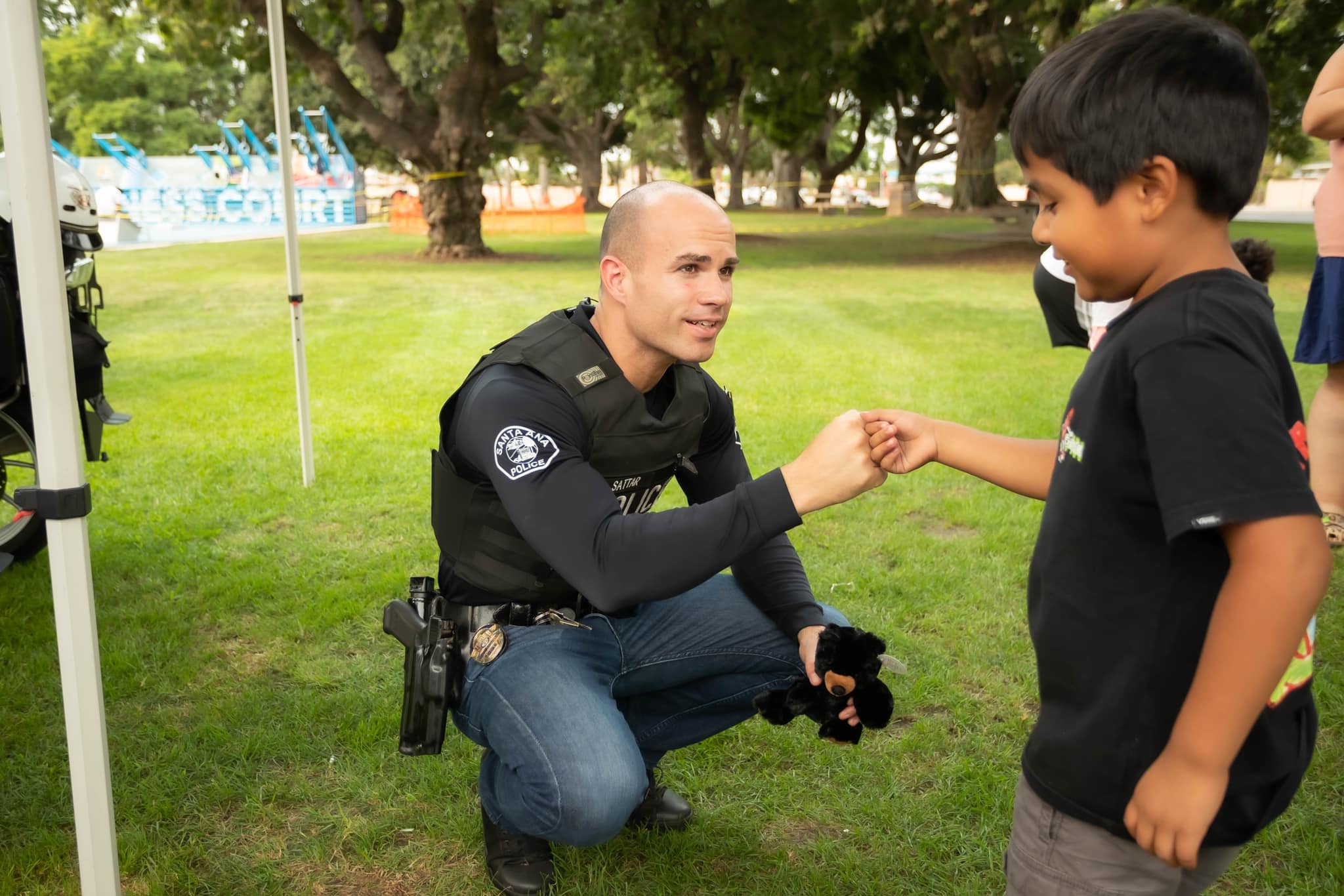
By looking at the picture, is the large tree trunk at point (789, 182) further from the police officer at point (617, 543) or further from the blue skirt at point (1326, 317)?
the police officer at point (617, 543)

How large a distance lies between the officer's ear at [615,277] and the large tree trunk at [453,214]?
65.1 ft

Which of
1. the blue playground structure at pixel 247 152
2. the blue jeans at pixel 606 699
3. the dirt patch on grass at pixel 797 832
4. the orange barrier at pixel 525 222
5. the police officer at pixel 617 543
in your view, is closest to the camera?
the police officer at pixel 617 543

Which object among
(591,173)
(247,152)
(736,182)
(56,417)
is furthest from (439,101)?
(736,182)

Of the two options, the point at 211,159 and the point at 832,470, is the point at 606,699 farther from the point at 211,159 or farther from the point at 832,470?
the point at 211,159

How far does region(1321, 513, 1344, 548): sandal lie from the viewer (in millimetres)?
4609

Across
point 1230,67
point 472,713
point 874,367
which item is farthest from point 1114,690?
point 874,367

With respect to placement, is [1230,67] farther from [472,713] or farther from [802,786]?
[802,786]

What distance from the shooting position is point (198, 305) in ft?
48.1

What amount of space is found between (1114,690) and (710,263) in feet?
4.51

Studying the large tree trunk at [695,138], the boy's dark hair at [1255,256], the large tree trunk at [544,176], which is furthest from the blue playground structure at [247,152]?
the boy's dark hair at [1255,256]

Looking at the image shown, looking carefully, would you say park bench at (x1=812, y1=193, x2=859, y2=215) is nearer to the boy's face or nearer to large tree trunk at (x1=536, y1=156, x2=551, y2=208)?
large tree trunk at (x1=536, y1=156, x2=551, y2=208)

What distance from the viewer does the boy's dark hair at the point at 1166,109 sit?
56.4 inches

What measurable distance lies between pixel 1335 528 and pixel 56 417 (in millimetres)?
4746

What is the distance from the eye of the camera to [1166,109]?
1434 millimetres
